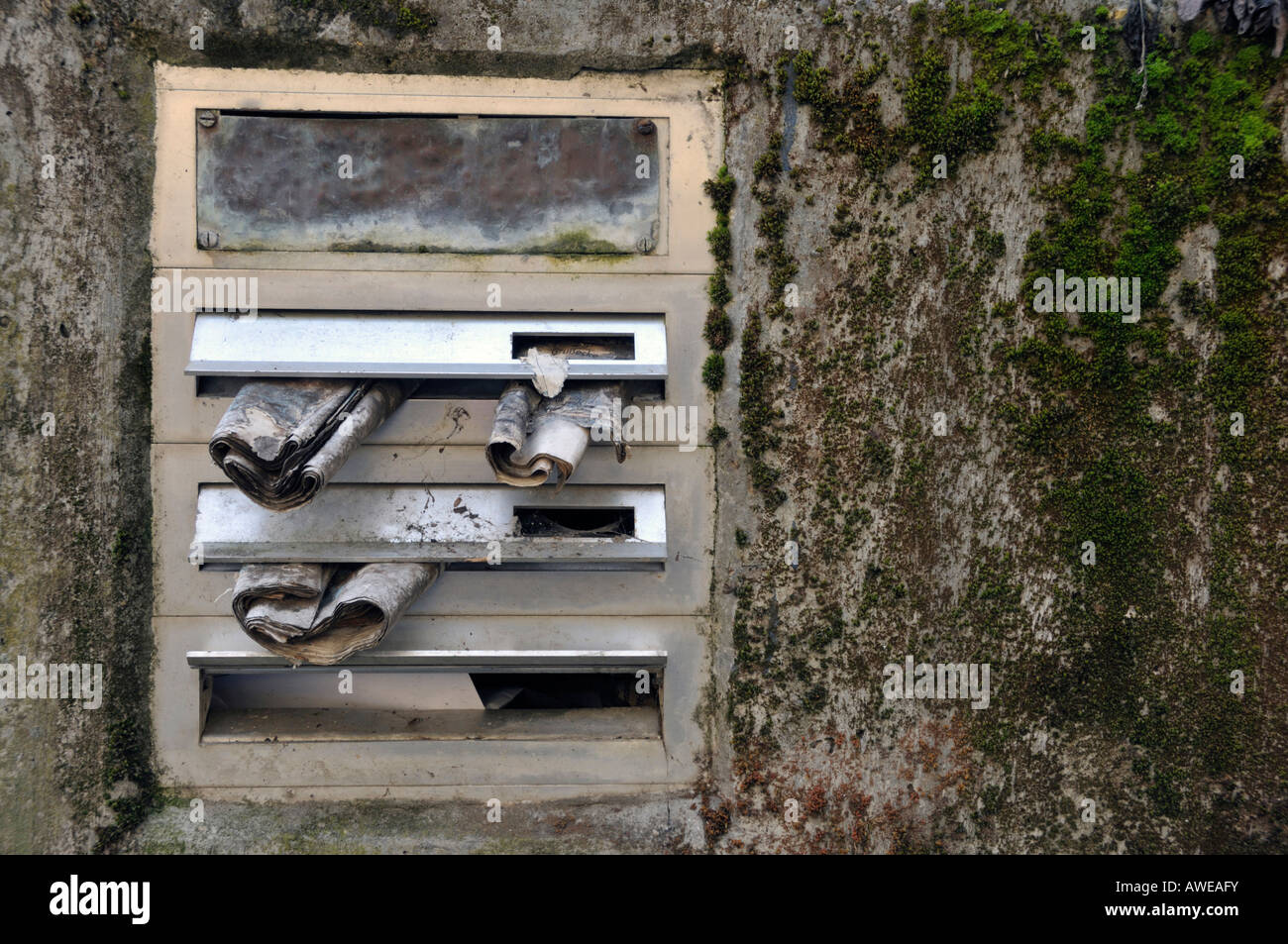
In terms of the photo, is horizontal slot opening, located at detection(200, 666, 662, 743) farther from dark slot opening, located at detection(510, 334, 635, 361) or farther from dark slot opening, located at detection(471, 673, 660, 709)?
dark slot opening, located at detection(510, 334, 635, 361)

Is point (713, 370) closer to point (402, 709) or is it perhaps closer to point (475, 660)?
point (475, 660)

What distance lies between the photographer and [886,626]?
7570mm

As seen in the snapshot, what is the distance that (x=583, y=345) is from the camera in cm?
737

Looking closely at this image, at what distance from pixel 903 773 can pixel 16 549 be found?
9.54 m

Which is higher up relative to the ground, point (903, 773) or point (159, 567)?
point (159, 567)

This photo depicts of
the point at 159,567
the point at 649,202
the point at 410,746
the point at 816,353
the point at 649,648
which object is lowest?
the point at 410,746

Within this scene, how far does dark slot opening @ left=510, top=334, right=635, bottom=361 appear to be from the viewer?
7.25 metres

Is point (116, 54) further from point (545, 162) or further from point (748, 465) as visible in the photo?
point (748, 465)

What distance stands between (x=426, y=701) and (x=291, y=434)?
358 cm

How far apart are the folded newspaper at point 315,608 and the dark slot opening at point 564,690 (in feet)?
5.69

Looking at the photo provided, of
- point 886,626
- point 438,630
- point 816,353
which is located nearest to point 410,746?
point 438,630

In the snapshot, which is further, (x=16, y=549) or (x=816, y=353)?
(x=816, y=353)
